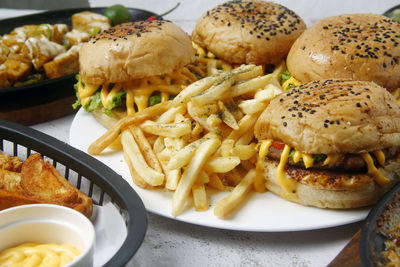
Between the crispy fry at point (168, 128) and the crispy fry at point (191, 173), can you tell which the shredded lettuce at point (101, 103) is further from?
the crispy fry at point (191, 173)

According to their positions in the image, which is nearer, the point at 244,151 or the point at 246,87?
the point at 244,151

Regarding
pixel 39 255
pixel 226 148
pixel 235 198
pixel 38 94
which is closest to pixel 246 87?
pixel 226 148

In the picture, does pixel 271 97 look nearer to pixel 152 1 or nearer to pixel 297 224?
pixel 297 224

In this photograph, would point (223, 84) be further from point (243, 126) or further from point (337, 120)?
point (337, 120)

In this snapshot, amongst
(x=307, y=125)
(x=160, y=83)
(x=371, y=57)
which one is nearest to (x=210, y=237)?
(x=307, y=125)

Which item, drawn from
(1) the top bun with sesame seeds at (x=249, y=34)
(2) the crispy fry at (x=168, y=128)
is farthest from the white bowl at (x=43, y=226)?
(1) the top bun with sesame seeds at (x=249, y=34)
